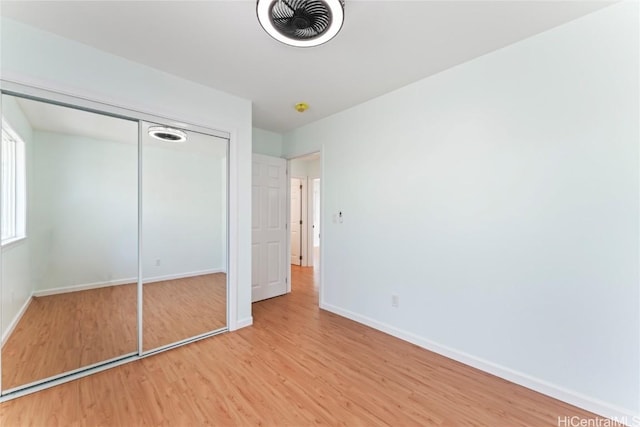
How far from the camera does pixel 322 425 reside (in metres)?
1.61

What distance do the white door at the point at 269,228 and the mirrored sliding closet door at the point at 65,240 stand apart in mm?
1608

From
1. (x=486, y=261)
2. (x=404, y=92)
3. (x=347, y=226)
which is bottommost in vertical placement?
(x=486, y=261)

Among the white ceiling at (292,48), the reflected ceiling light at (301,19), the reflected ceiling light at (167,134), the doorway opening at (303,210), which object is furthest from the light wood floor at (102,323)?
the doorway opening at (303,210)

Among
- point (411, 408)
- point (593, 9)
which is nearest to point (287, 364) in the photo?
point (411, 408)

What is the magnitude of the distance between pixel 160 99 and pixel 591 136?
3.37 meters

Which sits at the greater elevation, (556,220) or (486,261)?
(556,220)

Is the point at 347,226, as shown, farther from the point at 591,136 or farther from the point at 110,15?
the point at 110,15

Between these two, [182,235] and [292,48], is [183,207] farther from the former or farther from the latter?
[292,48]

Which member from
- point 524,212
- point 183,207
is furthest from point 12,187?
point 524,212

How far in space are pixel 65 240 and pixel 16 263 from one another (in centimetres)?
32

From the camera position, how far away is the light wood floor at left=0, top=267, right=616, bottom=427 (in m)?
1.67

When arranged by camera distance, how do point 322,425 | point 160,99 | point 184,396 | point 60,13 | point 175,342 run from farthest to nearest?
point 175,342 < point 160,99 < point 184,396 < point 60,13 < point 322,425

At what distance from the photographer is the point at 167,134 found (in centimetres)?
257

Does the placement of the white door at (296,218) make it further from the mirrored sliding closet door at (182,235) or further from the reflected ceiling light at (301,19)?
the reflected ceiling light at (301,19)
